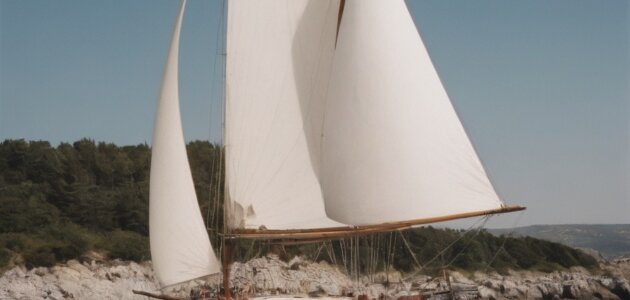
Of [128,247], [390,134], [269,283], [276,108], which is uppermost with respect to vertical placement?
[276,108]

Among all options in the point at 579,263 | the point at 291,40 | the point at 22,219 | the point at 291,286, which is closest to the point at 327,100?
the point at 291,40

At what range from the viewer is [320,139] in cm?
2712

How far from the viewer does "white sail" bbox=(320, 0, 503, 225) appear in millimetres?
24578

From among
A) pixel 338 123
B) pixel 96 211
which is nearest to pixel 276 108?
pixel 338 123

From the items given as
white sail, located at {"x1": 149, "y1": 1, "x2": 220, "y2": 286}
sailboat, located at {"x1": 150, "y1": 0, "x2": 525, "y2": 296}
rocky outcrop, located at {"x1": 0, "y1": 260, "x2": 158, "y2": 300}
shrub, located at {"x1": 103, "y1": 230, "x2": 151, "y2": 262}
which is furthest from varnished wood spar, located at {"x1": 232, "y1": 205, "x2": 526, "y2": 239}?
shrub, located at {"x1": 103, "y1": 230, "x2": 151, "y2": 262}

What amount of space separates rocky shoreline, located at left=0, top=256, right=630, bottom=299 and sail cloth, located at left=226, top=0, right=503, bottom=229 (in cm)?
277

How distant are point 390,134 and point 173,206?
6649 millimetres

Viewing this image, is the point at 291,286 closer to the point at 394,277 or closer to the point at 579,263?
the point at 394,277

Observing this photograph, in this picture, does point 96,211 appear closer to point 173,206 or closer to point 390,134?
point 173,206

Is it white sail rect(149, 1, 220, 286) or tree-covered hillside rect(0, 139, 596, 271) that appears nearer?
white sail rect(149, 1, 220, 286)

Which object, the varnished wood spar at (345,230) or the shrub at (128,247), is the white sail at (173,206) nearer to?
the varnished wood spar at (345,230)

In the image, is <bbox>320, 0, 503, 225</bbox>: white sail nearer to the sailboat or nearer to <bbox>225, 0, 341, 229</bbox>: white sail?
the sailboat

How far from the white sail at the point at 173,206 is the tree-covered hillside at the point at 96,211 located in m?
15.3

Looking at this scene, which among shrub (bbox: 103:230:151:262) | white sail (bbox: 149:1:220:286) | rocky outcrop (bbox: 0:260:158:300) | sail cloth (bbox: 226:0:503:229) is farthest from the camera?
shrub (bbox: 103:230:151:262)
